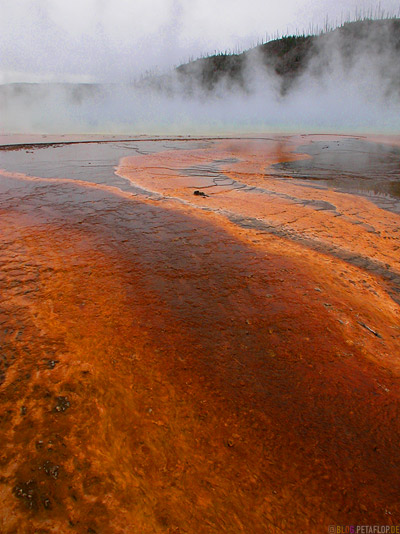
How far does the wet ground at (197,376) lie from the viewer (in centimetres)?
124

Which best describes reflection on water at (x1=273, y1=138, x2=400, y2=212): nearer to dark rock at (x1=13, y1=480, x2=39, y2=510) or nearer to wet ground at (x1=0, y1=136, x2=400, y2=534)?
wet ground at (x1=0, y1=136, x2=400, y2=534)

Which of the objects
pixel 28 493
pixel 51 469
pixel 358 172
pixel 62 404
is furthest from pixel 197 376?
pixel 358 172

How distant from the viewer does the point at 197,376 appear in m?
Result: 1.85

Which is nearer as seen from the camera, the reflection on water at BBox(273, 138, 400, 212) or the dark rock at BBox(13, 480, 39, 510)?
the dark rock at BBox(13, 480, 39, 510)

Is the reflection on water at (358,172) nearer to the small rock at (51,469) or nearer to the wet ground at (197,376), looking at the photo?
the wet ground at (197,376)

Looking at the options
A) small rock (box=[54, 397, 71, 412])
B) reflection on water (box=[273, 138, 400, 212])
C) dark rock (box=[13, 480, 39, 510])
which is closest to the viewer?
dark rock (box=[13, 480, 39, 510])

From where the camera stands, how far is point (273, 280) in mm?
2875

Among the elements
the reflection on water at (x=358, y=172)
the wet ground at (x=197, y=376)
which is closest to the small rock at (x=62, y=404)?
the wet ground at (x=197, y=376)

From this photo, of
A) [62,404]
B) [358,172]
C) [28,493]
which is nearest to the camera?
[28,493]

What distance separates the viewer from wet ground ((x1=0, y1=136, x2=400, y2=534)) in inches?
48.8

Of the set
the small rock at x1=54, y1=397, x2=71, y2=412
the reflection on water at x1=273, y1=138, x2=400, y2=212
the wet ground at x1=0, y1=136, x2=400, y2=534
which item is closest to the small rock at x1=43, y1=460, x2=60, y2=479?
the wet ground at x1=0, y1=136, x2=400, y2=534

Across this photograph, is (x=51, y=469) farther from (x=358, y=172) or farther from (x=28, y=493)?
(x=358, y=172)

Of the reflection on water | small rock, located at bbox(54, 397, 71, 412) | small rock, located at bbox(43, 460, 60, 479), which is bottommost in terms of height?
the reflection on water

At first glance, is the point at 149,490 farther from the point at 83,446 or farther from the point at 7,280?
the point at 7,280
